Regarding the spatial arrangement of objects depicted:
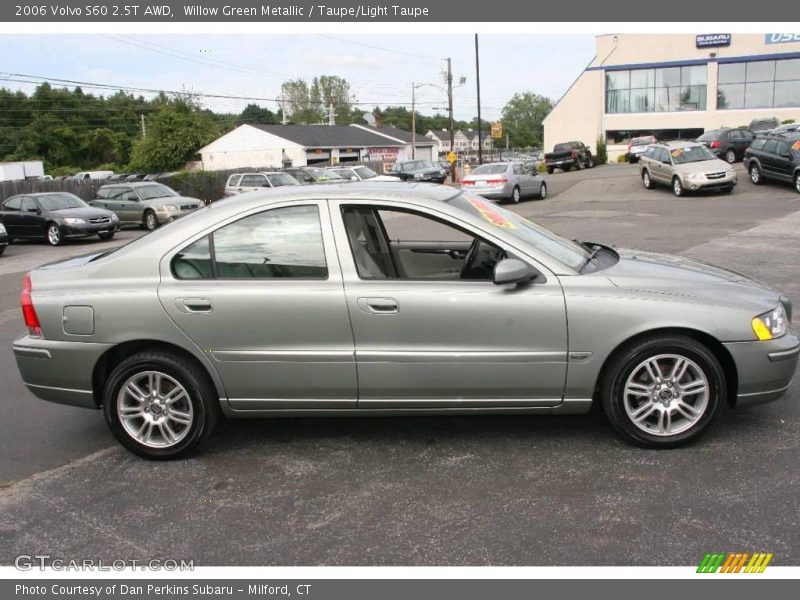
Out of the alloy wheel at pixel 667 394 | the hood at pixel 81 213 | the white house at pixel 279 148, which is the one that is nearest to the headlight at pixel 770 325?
the alloy wheel at pixel 667 394

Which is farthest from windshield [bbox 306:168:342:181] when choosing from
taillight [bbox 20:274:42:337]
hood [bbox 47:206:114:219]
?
taillight [bbox 20:274:42:337]

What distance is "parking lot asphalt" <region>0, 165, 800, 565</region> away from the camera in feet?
11.1

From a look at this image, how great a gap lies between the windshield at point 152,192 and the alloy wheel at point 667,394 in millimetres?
22692

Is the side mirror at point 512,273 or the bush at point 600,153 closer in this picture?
the side mirror at point 512,273

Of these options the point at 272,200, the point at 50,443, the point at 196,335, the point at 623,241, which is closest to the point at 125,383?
the point at 196,335

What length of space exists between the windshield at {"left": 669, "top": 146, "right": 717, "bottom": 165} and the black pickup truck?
690 inches

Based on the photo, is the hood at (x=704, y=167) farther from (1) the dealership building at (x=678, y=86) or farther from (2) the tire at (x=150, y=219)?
(1) the dealership building at (x=678, y=86)

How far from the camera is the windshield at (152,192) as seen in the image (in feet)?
80.2

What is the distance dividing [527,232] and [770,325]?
60.5 inches

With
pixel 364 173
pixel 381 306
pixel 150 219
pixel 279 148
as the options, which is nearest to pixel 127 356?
pixel 381 306

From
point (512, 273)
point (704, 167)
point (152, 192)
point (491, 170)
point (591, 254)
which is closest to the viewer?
point (512, 273)

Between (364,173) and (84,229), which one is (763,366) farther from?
(364,173)

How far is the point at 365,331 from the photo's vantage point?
425 centimetres

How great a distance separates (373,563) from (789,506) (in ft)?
6.77
